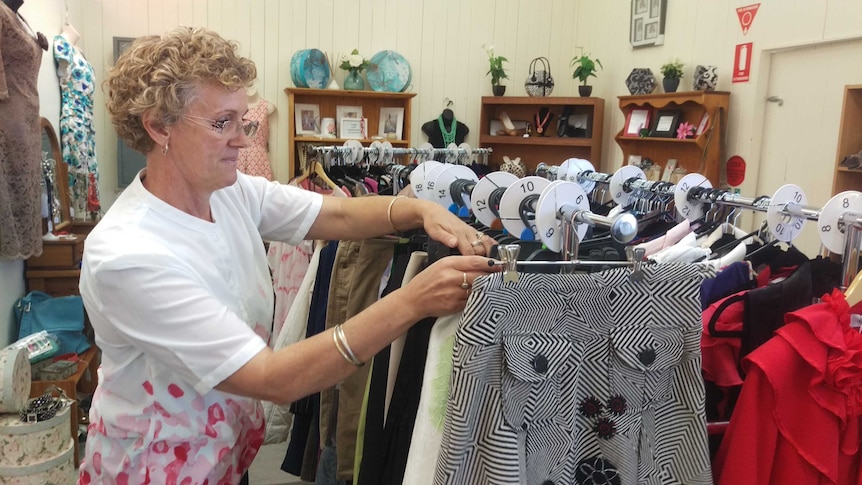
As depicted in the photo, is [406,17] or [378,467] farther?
[406,17]

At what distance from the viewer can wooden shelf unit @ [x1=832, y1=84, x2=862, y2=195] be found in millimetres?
2801

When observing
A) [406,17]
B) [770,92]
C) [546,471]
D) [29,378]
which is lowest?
[29,378]

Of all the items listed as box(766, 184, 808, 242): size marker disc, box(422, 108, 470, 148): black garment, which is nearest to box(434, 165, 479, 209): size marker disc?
box(766, 184, 808, 242): size marker disc

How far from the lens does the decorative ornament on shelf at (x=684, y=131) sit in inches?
157

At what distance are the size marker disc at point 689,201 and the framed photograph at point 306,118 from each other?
381 centimetres

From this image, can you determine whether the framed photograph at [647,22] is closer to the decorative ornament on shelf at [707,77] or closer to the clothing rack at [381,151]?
the decorative ornament on shelf at [707,77]

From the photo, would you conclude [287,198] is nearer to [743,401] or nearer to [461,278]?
[461,278]

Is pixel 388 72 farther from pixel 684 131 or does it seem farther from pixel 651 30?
pixel 684 131

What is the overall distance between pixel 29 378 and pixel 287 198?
1.77 metres

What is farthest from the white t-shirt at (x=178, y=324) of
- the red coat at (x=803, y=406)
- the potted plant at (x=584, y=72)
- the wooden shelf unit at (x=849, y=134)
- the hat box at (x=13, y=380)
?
the potted plant at (x=584, y=72)

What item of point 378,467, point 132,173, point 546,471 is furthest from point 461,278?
point 132,173

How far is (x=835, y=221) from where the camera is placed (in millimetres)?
1396

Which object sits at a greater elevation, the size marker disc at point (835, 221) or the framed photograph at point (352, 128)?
the framed photograph at point (352, 128)

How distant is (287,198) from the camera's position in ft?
5.63
